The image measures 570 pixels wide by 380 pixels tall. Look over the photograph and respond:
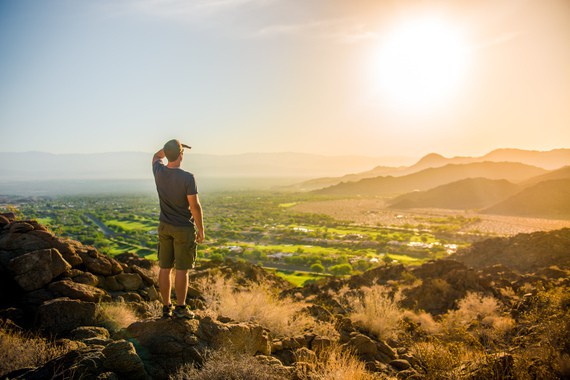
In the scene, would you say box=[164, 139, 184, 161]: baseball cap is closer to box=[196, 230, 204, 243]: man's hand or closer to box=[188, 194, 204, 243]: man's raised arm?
box=[188, 194, 204, 243]: man's raised arm

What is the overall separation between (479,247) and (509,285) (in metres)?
16.3

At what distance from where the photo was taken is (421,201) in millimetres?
100875

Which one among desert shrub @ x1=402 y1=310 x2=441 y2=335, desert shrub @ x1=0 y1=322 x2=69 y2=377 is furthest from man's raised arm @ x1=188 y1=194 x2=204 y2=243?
desert shrub @ x1=402 y1=310 x2=441 y2=335

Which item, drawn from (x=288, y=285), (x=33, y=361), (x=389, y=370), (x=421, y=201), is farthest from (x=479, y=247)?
(x=421, y=201)

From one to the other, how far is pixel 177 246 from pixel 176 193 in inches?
30.1

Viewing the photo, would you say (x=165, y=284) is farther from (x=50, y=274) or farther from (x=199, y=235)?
(x=50, y=274)

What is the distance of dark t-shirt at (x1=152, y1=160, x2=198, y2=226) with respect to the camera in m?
4.80

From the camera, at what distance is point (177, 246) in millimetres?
4863

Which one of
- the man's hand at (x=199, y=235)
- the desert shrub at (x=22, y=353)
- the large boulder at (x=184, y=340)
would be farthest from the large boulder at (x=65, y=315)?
the man's hand at (x=199, y=235)

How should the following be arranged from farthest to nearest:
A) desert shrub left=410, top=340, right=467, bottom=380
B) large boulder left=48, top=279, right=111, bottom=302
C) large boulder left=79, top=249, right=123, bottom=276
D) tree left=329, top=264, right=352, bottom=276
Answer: tree left=329, top=264, right=352, bottom=276 < large boulder left=79, top=249, right=123, bottom=276 < large boulder left=48, top=279, right=111, bottom=302 < desert shrub left=410, top=340, right=467, bottom=380

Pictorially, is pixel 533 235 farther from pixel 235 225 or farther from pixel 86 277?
pixel 235 225

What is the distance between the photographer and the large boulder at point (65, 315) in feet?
15.5

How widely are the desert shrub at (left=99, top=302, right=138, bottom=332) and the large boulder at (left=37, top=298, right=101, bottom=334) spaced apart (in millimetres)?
113

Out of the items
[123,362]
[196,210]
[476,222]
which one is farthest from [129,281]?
[476,222]
